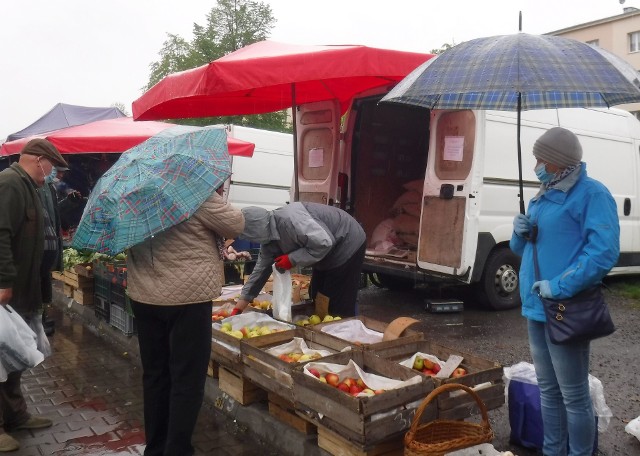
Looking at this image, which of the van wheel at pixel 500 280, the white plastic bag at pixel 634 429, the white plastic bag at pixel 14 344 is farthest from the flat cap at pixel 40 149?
the van wheel at pixel 500 280

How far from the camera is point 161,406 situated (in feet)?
10.7

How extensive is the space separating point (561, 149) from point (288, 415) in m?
2.29

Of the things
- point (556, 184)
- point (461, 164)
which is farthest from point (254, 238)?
point (461, 164)

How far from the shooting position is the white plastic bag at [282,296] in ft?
Result: 15.2

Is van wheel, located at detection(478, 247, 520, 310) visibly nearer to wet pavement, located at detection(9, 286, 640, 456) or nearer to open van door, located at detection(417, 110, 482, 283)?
wet pavement, located at detection(9, 286, 640, 456)

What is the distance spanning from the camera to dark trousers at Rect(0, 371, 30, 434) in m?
3.95

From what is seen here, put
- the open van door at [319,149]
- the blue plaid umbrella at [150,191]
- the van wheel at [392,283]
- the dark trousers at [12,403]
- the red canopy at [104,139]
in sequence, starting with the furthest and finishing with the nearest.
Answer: the van wheel at [392,283], the red canopy at [104,139], the open van door at [319,149], the dark trousers at [12,403], the blue plaid umbrella at [150,191]

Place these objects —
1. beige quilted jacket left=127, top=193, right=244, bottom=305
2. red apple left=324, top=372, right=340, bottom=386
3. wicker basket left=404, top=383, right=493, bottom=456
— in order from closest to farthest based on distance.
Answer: wicker basket left=404, top=383, right=493, bottom=456
beige quilted jacket left=127, top=193, right=244, bottom=305
red apple left=324, top=372, right=340, bottom=386

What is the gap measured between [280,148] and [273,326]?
25.8ft

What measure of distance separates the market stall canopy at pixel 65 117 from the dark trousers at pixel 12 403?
10.9m

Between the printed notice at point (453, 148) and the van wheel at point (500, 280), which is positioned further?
the van wheel at point (500, 280)

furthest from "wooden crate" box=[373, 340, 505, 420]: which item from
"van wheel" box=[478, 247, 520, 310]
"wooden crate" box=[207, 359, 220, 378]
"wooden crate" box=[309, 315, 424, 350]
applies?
"van wheel" box=[478, 247, 520, 310]

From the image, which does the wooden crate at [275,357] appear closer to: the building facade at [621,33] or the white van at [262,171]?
the white van at [262,171]

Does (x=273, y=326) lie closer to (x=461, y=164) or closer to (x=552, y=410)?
(x=552, y=410)
